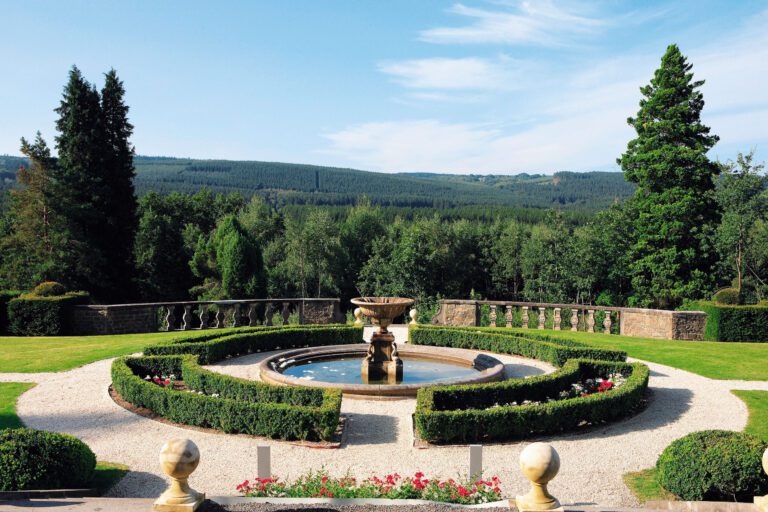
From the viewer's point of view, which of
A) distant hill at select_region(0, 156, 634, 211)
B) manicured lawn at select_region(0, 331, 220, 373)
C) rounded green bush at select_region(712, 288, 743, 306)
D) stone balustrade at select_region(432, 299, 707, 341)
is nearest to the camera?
manicured lawn at select_region(0, 331, 220, 373)

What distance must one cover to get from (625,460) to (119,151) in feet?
113

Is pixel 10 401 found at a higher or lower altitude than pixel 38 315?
lower

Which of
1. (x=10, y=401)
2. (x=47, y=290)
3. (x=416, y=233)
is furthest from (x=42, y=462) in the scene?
(x=416, y=233)

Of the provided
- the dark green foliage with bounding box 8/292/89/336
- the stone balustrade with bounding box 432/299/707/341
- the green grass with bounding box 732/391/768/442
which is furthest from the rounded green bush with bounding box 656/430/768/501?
the dark green foliage with bounding box 8/292/89/336

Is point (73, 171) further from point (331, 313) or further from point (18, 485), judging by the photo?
point (18, 485)

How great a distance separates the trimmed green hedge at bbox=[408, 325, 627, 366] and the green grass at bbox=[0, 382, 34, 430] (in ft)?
36.9

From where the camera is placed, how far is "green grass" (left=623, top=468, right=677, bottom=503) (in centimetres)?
792

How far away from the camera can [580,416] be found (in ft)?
35.9

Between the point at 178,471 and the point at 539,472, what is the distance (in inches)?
143

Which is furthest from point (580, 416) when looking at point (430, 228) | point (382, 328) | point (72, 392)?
point (430, 228)

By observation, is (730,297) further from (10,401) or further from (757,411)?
(10,401)

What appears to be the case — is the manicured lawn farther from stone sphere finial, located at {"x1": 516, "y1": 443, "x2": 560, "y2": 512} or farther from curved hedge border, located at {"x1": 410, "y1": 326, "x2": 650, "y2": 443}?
stone sphere finial, located at {"x1": 516, "y1": 443, "x2": 560, "y2": 512}

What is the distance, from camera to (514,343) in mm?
18125

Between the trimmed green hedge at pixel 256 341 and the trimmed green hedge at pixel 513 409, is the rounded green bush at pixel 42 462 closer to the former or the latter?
the trimmed green hedge at pixel 513 409
